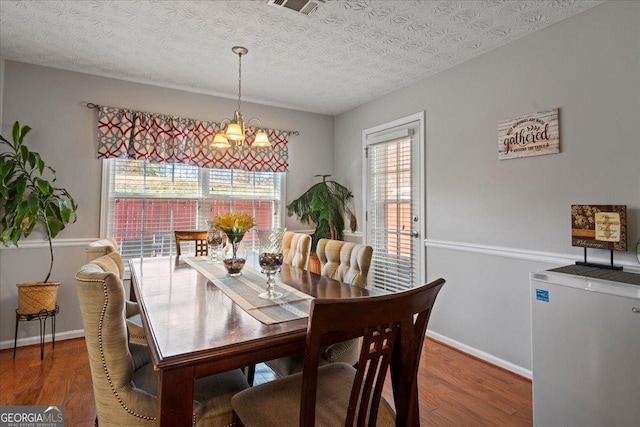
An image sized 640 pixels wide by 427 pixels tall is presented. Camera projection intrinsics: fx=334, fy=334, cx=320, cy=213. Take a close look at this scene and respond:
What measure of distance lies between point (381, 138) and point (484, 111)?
4.01 feet

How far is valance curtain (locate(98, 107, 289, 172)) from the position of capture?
329 cm

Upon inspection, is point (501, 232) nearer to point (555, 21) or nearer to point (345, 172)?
point (555, 21)

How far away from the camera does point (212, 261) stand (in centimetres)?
270

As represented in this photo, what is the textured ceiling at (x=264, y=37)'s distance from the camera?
7.29ft

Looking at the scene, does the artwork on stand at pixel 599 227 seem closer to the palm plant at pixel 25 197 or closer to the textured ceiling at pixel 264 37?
the textured ceiling at pixel 264 37

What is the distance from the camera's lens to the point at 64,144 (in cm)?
317

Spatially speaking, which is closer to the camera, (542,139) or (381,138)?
(542,139)

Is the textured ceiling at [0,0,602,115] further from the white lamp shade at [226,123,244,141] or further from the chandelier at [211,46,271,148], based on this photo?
the white lamp shade at [226,123,244,141]

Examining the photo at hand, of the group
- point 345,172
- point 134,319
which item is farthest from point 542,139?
point 134,319

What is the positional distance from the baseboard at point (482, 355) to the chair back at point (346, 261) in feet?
4.99

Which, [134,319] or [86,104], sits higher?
[86,104]

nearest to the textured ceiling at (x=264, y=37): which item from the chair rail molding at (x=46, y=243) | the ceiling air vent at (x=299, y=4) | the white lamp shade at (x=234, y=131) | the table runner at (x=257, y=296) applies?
the ceiling air vent at (x=299, y=4)

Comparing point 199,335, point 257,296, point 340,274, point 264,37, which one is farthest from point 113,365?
point 264,37

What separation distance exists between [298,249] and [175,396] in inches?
67.4
